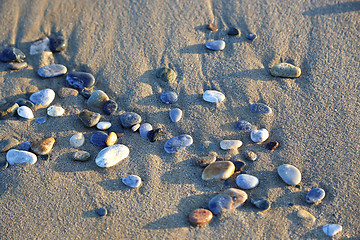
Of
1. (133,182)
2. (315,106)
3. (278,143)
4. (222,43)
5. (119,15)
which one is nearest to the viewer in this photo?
(133,182)

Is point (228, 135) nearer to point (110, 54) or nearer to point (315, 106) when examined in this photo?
point (315, 106)

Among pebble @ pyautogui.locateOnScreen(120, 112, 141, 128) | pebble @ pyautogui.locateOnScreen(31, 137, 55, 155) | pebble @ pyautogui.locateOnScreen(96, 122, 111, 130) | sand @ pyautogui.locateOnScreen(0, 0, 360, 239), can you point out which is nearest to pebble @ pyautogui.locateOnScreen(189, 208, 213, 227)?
sand @ pyautogui.locateOnScreen(0, 0, 360, 239)

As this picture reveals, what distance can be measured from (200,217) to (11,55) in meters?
2.00

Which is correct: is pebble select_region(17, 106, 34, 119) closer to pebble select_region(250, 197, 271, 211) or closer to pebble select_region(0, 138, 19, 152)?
pebble select_region(0, 138, 19, 152)

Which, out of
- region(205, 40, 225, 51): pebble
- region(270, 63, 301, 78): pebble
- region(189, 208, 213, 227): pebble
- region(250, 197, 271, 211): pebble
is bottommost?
region(189, 208, 213, 227): pebble

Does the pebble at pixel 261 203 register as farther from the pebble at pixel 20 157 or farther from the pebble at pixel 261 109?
the pebble at pixel 20 157

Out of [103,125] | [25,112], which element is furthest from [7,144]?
[103,125]

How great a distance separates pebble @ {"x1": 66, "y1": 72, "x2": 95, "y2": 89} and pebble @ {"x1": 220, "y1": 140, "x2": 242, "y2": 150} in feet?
3.69

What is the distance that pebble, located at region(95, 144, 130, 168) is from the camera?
2.03m

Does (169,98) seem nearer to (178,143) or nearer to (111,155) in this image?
(178,143)

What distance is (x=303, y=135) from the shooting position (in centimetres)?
216

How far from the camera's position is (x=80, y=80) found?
2.45m

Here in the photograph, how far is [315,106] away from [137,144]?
1312 mm

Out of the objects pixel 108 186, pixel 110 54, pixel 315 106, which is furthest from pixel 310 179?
pixel 110 54
